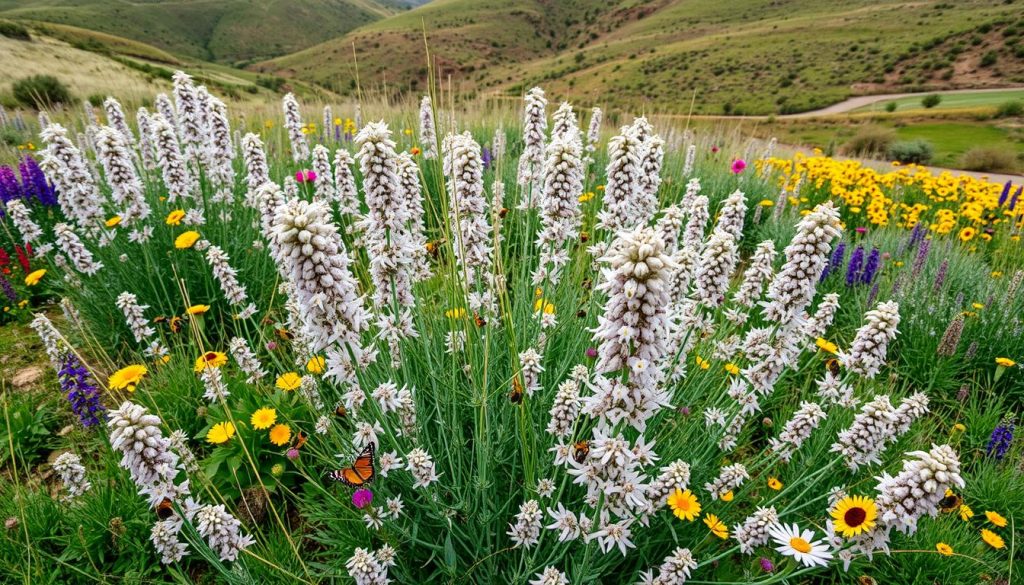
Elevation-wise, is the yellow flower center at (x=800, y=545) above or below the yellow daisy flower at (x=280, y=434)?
above

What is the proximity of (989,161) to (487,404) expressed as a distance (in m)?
27.3

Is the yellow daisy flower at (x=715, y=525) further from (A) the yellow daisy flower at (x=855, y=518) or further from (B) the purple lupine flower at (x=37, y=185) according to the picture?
(B) the purple lupine flower at (x=37, y=185)

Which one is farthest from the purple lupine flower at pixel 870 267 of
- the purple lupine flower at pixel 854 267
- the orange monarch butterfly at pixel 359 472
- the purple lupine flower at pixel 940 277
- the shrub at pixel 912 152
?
the shrub at pixel 912 152

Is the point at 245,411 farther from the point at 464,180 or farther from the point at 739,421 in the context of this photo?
the point at 739,421

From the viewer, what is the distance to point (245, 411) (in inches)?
143

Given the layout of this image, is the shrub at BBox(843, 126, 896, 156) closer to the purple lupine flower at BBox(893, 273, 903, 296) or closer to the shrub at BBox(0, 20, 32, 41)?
the purple lupine flower at BBox(893, 273, 903, 296)

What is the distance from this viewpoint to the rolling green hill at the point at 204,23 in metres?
134

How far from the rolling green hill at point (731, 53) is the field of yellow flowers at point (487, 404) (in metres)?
22.3

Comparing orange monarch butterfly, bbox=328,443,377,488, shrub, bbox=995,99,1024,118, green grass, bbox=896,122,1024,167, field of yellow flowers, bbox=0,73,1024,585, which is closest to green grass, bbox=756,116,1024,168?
green grass, bbox=896,122,1024,167

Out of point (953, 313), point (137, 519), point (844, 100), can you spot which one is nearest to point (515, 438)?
point (137, 519)

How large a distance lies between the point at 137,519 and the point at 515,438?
264 cm

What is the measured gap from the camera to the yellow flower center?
7.11 feet

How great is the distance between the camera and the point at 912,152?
75.2 ft

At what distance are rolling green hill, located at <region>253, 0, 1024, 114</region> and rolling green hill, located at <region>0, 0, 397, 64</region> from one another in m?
37.0
